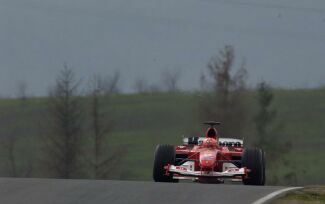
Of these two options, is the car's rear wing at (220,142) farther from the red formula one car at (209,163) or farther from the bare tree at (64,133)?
the bare tree at (64,133)

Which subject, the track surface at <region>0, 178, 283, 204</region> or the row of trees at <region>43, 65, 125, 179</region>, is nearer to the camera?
the track surface at <region>0, 178, 283, 204</region>

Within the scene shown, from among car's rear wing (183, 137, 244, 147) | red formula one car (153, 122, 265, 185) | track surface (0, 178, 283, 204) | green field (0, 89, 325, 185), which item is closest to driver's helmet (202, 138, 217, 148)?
red formula one car (153, 122, 265, 185)

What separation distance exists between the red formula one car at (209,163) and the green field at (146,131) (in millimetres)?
35734

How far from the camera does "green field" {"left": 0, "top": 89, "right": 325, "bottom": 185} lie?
222ft

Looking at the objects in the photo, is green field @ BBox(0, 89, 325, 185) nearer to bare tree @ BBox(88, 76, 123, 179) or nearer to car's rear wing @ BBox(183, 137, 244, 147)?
bare tree @ BBox(88, 76, 123, 179)

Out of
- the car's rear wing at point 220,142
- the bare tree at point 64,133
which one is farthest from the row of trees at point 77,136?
the car's rear wing at point 220,142

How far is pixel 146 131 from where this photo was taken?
7006 centimetres

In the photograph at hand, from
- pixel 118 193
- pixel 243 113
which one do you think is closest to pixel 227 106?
pixel 243 113

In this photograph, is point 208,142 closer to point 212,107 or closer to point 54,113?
point 212,107

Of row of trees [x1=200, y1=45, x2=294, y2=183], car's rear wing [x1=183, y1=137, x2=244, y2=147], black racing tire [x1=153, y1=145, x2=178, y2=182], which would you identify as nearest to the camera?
black racing tire [x1=153, y1=145, x2=178, y2=182]

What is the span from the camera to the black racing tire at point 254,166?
2553 cm

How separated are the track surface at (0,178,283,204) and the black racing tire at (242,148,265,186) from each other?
187 inches

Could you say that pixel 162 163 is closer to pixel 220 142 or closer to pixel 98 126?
pixel 220 142

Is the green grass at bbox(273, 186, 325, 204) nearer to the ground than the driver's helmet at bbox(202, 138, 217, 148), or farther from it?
nearer to the ground
